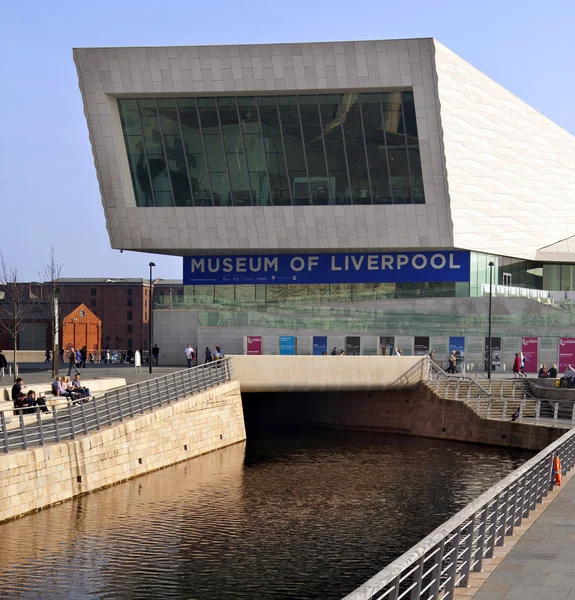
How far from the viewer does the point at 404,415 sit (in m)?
50.6

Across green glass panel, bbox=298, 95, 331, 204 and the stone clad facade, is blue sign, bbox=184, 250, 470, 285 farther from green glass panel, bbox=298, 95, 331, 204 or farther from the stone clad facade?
green glass panel, bbox=298, 95, 331, 204

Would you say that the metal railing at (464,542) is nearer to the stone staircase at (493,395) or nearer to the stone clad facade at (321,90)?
the stone staircase at (493,395)

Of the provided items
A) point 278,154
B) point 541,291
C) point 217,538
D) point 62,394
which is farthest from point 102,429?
point 541,291

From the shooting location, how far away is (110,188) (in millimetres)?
63938

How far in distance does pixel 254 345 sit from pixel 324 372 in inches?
591

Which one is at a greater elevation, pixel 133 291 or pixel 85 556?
pixel 133 291

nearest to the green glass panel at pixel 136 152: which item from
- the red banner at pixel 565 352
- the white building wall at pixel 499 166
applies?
the white building wall at pixel 499 166

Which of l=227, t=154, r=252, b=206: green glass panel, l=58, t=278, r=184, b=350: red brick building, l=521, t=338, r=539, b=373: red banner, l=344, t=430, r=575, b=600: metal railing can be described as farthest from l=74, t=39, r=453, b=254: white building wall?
l=58, t=278, r=184, b=350: red brick building

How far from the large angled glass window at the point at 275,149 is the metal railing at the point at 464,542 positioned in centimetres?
3962

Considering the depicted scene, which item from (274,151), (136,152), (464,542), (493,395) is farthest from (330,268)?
(464,542)

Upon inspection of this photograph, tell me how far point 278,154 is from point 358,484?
31.7 meters

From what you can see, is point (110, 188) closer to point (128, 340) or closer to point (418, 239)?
point (418, 239)

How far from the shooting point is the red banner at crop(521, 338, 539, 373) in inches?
2295

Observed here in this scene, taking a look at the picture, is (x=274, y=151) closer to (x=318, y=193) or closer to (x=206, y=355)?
(x=318, y=193)
